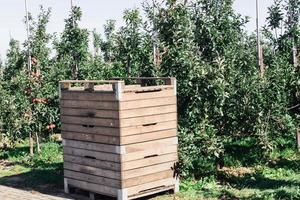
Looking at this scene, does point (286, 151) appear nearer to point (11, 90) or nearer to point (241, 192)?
point (241, 192)

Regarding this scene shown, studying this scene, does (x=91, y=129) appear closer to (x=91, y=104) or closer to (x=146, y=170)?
(x=91, y=104)

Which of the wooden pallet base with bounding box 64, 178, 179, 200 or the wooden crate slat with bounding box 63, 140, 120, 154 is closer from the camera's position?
the wooden pallet base with bounding box 64, 178, 179, 200

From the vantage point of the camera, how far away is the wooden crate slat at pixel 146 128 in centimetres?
885

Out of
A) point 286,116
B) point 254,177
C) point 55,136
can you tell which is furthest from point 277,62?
point 55,136

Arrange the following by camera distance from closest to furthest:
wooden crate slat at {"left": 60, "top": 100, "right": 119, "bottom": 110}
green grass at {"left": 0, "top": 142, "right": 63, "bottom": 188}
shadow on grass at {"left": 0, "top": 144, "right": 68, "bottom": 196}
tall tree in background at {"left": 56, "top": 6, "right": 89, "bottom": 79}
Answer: wooden crate slat at {"left": 60, "top": 100, "right": 119, "bottom": 110} < shadow on grass at {"left": 0, "top": 144, "right": 68, "bottom": 196} < green grass at {"left": 0, "top": 142, "right": 63, "bottom": 188} < tall tree in background at {"left": 56, "top": 6, "right": 89, "bottom": 79}

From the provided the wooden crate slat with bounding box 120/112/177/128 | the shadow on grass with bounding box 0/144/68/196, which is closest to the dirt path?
the shadow on grass with bounding box 0/144/68/196

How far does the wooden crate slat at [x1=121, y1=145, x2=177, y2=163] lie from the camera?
8891 mm

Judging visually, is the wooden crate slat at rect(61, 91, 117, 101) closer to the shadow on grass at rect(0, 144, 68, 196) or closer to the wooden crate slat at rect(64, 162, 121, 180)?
the wooden crate slat at rect(64, 162, 121, 180)

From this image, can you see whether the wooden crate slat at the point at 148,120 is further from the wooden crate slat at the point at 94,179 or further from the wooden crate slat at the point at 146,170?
the wooden crate slat at the point at 94,179

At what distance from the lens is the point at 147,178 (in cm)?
924

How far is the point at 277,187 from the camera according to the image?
1004 cm

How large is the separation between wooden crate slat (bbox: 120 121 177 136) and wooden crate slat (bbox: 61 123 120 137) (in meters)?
0.15

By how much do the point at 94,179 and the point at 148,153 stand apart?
1237 mm

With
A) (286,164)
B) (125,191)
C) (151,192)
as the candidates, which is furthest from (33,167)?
(286,164)
